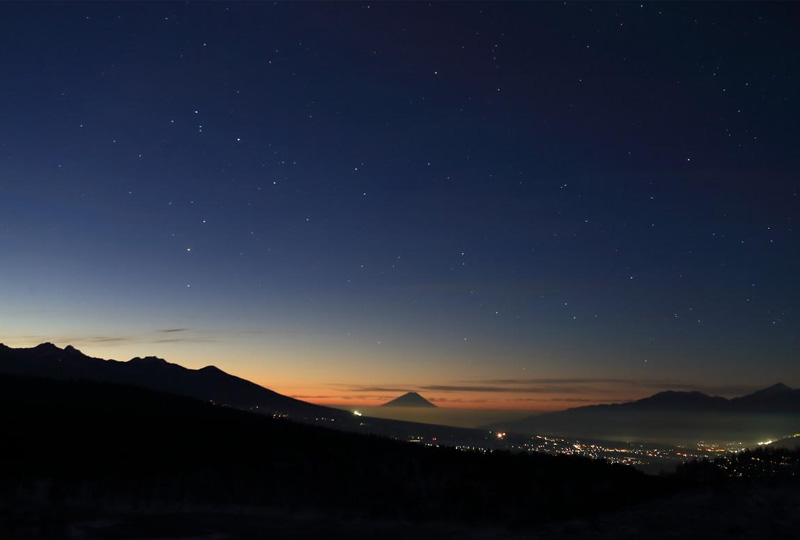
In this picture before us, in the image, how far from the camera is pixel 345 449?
1021 inches

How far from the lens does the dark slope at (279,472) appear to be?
60.2 feet

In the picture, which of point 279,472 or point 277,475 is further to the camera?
point 279,472

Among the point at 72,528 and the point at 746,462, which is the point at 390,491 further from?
the point at 746,462

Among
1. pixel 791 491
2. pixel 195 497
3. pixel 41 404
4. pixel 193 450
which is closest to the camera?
pixel 791 491

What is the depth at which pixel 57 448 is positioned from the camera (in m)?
22.8

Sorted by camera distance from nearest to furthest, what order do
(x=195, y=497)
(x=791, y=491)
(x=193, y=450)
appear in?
(x=791, y=491), (x=195, y=497), (x=193, y=450)

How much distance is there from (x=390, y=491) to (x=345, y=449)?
259 inches

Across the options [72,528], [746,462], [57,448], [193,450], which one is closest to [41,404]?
[57,448]

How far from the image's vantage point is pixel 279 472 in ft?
68.9

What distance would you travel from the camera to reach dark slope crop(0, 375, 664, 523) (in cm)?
1836

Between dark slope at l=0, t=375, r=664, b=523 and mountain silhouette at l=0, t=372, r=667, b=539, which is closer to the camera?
mountain silhouette at l=0, t=372, r=667, b=539

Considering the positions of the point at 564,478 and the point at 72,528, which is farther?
the point at 564,478

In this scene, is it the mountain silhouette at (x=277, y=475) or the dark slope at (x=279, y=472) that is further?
the dark slope at (x=279, y=472)

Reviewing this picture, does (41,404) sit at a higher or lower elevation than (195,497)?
higher
